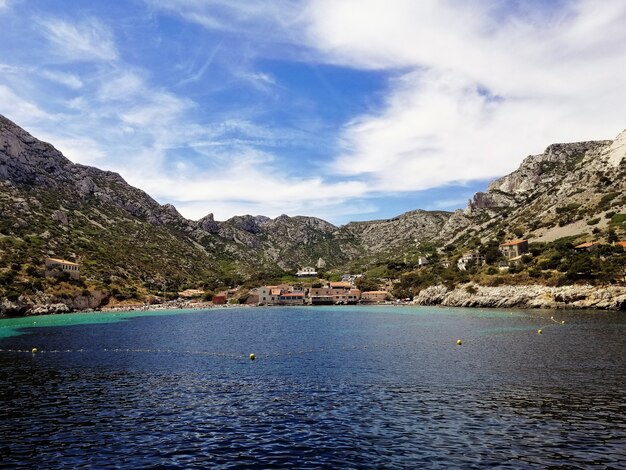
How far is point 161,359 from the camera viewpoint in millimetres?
53688

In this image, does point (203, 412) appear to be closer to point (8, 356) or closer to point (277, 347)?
point (277, 347)

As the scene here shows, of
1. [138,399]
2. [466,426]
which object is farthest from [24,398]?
[466,426]

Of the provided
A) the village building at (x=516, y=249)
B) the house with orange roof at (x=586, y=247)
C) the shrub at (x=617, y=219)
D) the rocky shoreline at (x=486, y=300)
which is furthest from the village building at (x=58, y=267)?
the shrub at (x=617, y=219)

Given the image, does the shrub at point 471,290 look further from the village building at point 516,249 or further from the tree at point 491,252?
the village building at point 516,249

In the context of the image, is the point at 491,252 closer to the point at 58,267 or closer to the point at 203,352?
the point at 203,352

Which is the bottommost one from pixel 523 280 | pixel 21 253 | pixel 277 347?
pixel 277 347

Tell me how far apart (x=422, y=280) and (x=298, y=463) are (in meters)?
179

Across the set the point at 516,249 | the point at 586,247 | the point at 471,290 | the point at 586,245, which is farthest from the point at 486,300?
the point at 516,249

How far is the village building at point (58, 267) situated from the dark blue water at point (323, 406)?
3997 inches

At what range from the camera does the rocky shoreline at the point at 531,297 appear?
10769 centimetres

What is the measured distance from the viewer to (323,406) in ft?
101

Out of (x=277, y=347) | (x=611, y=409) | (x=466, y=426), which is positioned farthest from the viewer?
(x=277, y=347)

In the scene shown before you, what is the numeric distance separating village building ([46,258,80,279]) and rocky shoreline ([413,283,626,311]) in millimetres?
133251

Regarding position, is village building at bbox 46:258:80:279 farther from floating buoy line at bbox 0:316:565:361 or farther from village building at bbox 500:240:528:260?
village building at bbox 500:240:528:260
